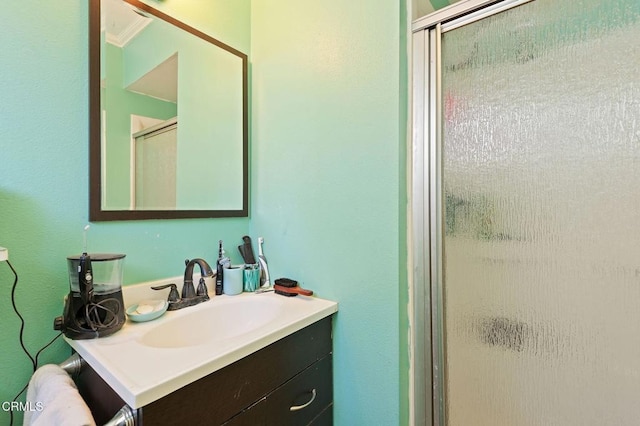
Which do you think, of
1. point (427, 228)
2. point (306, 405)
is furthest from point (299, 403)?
point (427, 228)

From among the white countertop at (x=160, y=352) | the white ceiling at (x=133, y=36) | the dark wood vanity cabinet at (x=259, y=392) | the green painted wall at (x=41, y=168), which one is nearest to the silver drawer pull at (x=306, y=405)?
the dark wood vanity cabinet at (x=259, y=392)

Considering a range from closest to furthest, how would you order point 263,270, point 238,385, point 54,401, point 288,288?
point 54,401, point 238,385, point 288,288, point 263,270

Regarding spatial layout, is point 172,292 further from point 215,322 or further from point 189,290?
point 215,322

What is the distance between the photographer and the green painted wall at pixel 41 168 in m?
0.79

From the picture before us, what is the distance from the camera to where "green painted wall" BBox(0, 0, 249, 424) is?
31.0 inches

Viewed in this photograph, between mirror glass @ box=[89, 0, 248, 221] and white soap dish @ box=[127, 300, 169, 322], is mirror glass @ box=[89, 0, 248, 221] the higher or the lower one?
the higher one

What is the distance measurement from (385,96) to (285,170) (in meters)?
0.52

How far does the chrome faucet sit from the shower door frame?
0.77 meters

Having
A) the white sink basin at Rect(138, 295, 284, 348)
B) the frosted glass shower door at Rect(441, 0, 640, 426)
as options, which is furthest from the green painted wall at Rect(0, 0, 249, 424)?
the frosted glass shower door at Rect(441, 0, 640, 426)

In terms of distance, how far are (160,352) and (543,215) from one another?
3.51 ft

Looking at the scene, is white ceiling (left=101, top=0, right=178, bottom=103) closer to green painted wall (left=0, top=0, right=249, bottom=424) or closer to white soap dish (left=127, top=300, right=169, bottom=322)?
green painted wall (left=0, top=0, right=249, bottom=424)

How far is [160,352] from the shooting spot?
0.73 metres

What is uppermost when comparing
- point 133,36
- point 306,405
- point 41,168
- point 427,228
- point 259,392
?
point 133,36

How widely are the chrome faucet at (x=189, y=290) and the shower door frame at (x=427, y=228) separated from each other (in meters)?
0.77
